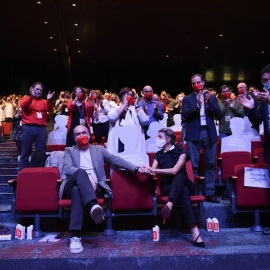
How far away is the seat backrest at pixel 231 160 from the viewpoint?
3.24 metres

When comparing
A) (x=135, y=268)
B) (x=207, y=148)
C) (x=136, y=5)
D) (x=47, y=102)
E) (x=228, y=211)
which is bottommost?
(x=135, y=268)

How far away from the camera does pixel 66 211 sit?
110 inches

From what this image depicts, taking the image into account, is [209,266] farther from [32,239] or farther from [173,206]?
[32,239]

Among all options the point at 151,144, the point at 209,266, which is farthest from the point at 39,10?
the point at 209,266

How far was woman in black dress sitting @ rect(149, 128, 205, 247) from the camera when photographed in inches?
94.9

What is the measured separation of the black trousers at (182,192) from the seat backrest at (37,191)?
91 cm

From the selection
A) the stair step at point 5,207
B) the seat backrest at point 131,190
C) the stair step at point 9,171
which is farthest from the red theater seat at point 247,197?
the stair step at point 9,171

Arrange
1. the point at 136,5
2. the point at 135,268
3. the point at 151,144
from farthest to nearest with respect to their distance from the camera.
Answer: the point at 136,5
the point at 151,144
the point at 135,268

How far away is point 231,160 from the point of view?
129 inches

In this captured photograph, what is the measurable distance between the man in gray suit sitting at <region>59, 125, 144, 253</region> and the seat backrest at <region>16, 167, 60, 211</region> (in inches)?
4.0

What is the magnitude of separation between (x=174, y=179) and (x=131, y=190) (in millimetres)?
379

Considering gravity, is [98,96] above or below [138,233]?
above

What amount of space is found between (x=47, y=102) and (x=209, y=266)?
8.29 ft

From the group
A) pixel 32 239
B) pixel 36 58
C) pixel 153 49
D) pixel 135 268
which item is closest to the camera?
pixel 135 268
